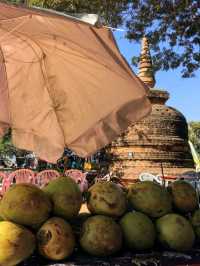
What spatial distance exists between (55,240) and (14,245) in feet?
0.51

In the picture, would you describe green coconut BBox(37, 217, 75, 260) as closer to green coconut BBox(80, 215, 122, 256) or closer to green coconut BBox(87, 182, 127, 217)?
green coconut BBox(80, 215, 122, 256)

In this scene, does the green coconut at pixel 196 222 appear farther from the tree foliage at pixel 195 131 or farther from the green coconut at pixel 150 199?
the tree foliage at pixel 195 131

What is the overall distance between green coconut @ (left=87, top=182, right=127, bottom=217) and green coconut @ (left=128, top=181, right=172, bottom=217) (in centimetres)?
6

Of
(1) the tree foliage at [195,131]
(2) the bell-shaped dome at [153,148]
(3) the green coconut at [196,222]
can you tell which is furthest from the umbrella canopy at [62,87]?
(1) the tree foliage at [195,131]

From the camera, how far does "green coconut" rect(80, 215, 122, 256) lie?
1744 millimetres

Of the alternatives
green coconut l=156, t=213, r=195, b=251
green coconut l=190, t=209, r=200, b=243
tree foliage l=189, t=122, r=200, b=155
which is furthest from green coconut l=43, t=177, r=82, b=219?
tree foliage l=189, t=122, r=200, b=155

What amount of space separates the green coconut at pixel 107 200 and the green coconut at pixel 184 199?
0.84 ft

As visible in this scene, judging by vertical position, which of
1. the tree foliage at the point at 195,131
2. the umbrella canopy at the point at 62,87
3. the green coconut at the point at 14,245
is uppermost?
the tree foliage at the point at 195,131

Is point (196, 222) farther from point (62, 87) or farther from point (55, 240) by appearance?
point (62, 87)

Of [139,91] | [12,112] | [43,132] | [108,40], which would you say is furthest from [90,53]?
[12,112]

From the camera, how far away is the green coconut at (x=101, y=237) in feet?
5.72

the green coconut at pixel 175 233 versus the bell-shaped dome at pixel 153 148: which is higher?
the bell-shaped dome at pixel 153 148

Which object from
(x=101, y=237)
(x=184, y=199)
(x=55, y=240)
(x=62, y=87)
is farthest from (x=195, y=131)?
(x=55, y=240)

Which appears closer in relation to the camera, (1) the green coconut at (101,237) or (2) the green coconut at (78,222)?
(1) the green coconut at (101,237)
